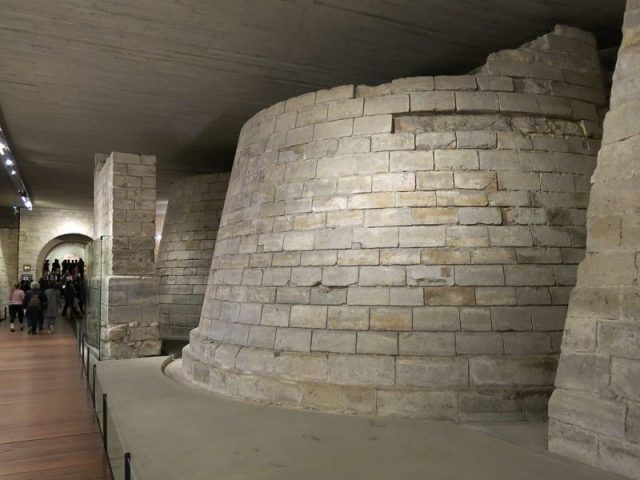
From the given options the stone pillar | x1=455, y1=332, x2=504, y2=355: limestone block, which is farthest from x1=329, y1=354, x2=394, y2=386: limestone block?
the stone pillar

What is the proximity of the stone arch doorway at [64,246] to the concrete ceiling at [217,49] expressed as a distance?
40.9 feet

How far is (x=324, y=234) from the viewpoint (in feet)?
20.4

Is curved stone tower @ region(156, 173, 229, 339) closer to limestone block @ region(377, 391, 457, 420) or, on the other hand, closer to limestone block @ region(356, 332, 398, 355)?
limestone block @ region(356, 332, 398, 355)

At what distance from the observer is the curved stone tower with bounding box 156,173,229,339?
13.5 m

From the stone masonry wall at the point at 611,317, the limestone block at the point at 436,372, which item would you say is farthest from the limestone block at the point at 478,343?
the stone masonry wall at the point at 611,317

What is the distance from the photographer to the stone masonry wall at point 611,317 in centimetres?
373

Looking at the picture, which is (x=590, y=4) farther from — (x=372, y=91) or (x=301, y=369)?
(x=301, y=369)

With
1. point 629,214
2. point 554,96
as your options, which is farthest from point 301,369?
point 554,96

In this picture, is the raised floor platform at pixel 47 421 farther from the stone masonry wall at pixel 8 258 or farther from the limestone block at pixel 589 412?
the stone masonry wall at pixel 8 258

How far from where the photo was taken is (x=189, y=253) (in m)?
13.9

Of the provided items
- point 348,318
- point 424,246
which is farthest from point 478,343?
point 348,318

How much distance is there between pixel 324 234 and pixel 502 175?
2146mm

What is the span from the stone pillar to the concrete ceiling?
134cm

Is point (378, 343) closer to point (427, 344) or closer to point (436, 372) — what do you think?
point (427, 344)
